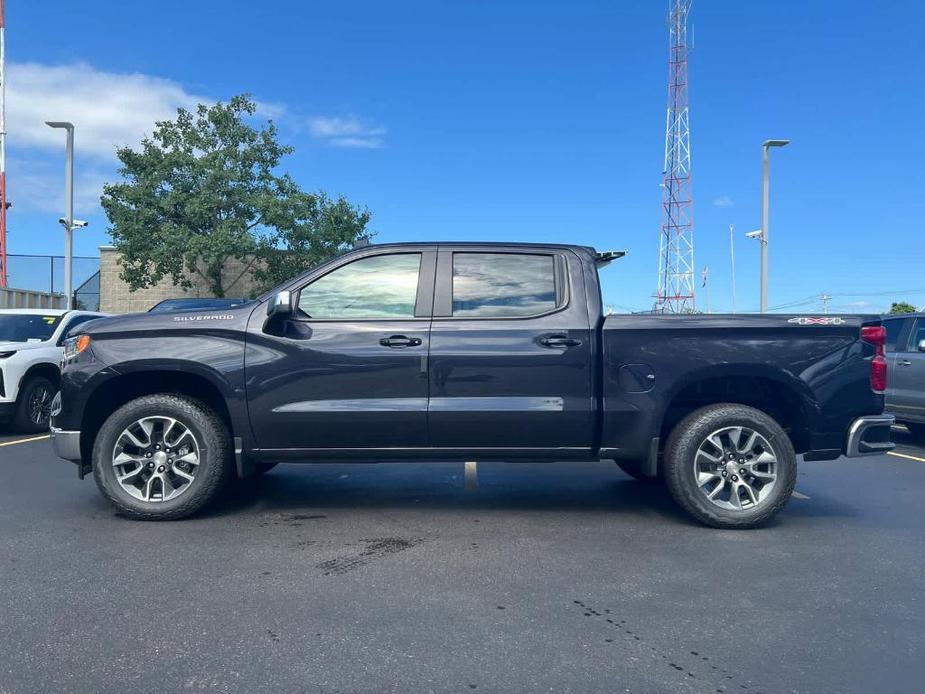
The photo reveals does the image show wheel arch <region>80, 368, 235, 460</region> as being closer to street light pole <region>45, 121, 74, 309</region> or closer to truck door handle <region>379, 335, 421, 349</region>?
truck door handle <region>379, 335, 421, 349</region>

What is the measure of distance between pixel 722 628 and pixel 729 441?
195 cm

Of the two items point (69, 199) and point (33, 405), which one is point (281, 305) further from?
point (69, 199)

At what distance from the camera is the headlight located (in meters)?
5.23

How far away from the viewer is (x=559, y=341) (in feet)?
16.7

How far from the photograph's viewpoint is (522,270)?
17.7 feet

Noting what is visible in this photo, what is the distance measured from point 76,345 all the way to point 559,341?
11.2 ft

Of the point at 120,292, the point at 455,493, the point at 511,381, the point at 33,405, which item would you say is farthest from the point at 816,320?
the point at 120,292

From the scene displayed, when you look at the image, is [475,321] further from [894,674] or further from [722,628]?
[894,674]

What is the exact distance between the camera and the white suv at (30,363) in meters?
9.37

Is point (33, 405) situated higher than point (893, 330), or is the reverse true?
point (893, 330)

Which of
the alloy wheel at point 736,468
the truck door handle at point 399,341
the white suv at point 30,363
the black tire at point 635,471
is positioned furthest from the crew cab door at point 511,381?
the white suv at point 30,363

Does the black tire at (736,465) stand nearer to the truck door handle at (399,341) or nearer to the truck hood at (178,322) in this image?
the truck door handle at (399,341)

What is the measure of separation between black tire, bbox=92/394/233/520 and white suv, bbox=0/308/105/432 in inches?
207

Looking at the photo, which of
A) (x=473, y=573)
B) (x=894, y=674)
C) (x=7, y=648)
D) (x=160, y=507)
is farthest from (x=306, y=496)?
(x=894, y=674)
